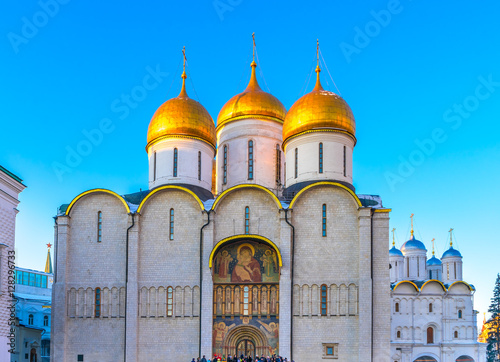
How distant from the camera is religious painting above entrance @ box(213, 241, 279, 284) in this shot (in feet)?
68.3

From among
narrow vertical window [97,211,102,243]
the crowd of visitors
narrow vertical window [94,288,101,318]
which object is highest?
narrow vertical window [97,211,102,243]

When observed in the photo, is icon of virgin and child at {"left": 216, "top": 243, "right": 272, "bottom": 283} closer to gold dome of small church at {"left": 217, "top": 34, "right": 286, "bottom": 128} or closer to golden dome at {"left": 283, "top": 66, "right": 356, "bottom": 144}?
golden dome at {"left": 283, "top": 66, "right": 356, "bottom": 144}

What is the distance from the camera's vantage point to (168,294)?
21.0m

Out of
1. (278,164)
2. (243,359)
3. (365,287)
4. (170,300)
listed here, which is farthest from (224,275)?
(278,164)

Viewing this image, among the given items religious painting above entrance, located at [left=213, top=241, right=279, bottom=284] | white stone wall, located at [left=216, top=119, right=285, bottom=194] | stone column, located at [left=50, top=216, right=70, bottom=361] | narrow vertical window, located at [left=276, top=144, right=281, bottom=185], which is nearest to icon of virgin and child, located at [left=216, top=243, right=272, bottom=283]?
religious painting above entrance, located at [left=213, top=241, right=279, bottom=284]

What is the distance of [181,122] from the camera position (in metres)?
23.8

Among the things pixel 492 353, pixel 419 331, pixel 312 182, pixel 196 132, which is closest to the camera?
pixel 312 182

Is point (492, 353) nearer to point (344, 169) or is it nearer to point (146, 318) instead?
point (344, 169)

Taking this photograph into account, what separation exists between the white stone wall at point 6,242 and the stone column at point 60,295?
195 inches

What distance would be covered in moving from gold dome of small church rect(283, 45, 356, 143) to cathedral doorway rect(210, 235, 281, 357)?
15.6 feet

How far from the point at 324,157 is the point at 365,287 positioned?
5.07 meters

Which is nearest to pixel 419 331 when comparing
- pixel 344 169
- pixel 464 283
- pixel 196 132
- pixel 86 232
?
pixel 464 283

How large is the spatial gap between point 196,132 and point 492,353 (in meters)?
27.3

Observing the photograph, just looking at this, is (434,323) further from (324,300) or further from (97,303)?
(97,303)
